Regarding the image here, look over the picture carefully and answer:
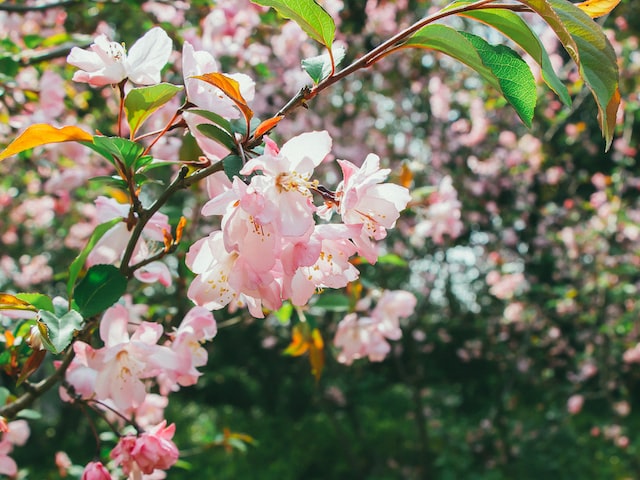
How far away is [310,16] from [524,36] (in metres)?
0.21

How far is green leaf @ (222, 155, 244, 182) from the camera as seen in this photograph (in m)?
0.59

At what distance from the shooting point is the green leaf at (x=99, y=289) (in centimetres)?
74

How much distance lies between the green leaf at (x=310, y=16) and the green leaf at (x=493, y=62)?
0.27 ft

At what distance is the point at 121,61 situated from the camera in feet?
2.40

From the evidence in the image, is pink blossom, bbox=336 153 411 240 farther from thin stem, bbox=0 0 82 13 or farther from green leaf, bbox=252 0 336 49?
thin stem, bbox=0 0 82 13

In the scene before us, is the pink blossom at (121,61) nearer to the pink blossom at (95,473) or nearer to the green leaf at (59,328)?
the green leaf at (59,328)

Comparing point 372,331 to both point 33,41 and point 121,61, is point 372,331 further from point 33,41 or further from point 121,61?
point 33,41

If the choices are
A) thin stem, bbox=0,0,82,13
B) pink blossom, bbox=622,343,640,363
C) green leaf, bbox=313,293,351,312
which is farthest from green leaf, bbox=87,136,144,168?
pink blossom, bbox=622,343,640,363

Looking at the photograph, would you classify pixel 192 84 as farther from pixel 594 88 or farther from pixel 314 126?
pixel 314 126

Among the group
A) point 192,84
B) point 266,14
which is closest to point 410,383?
point 266,14

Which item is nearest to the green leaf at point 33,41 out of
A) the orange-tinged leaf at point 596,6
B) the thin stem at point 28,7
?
the thin stem at point 28,7

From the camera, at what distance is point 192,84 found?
2.19 feet

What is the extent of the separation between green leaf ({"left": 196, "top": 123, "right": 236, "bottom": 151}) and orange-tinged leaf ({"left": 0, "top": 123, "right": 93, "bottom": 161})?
114mm

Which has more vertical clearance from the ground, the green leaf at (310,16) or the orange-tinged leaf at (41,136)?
the green leaf at (310,16)
